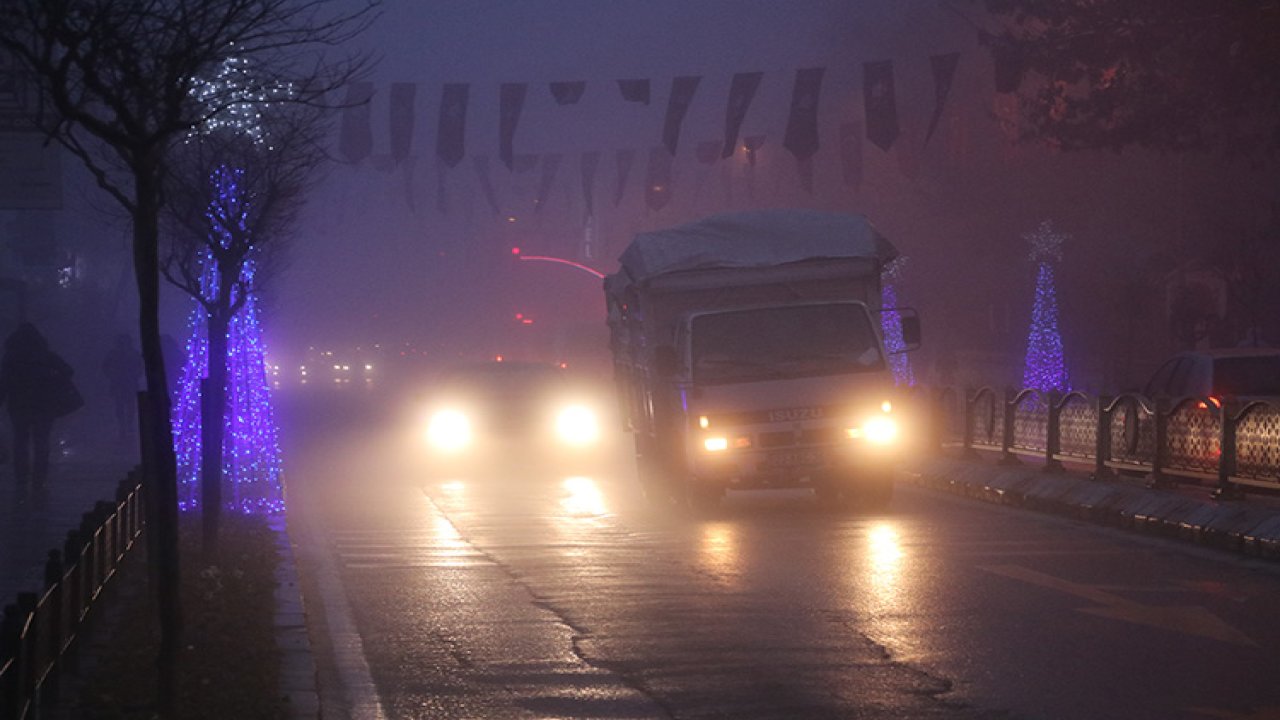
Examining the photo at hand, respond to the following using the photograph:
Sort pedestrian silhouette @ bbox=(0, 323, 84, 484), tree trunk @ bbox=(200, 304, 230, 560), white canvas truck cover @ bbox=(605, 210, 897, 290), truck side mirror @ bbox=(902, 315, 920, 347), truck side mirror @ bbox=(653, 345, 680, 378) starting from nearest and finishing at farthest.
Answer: tree trunk @ bbox=(200, 304, 230, 560)
truck side mirror @ bbox=(653, 345, 680, 378)
truck side mirror @ bbox=(902, 315, 920, 347)
white canvas truck cover @ bbox=(605, 210, 897, 290)
pedestrian silhouette @ bbox=(0, 323, 84, 484)

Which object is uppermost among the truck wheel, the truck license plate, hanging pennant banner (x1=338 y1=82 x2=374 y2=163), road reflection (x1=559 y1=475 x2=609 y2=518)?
hanging pennant banner (x1=338 y1=82 x2=374 y2=163)

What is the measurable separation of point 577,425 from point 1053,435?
1003 centimetres

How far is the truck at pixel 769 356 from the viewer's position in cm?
1978

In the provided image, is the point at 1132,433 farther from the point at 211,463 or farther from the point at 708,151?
the point at 708,151

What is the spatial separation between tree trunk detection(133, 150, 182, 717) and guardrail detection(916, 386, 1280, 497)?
11.2 m

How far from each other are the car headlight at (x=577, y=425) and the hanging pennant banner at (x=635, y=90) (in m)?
6.26

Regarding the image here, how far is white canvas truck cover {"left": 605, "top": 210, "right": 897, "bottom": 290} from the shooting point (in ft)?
70.9

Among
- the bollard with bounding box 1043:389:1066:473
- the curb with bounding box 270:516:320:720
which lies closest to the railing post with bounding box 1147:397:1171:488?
the bollard with bounding box 1043:389:1066:473

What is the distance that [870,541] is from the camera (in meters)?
17.2

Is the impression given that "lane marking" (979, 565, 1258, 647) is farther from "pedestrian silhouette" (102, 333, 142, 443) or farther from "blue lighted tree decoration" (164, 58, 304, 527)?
"pedestrian silhouette" (102, 333, 142, 443)

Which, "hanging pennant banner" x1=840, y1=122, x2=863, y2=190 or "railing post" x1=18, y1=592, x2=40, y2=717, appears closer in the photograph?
"railing post" x1=18, y1=592, x2=40, y2=717

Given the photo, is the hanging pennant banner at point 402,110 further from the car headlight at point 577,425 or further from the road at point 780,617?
the road at point 780,617

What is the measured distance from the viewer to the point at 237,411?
2512 centimetres

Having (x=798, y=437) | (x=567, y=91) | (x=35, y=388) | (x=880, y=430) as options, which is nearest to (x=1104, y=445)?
(x=880, y=430)
